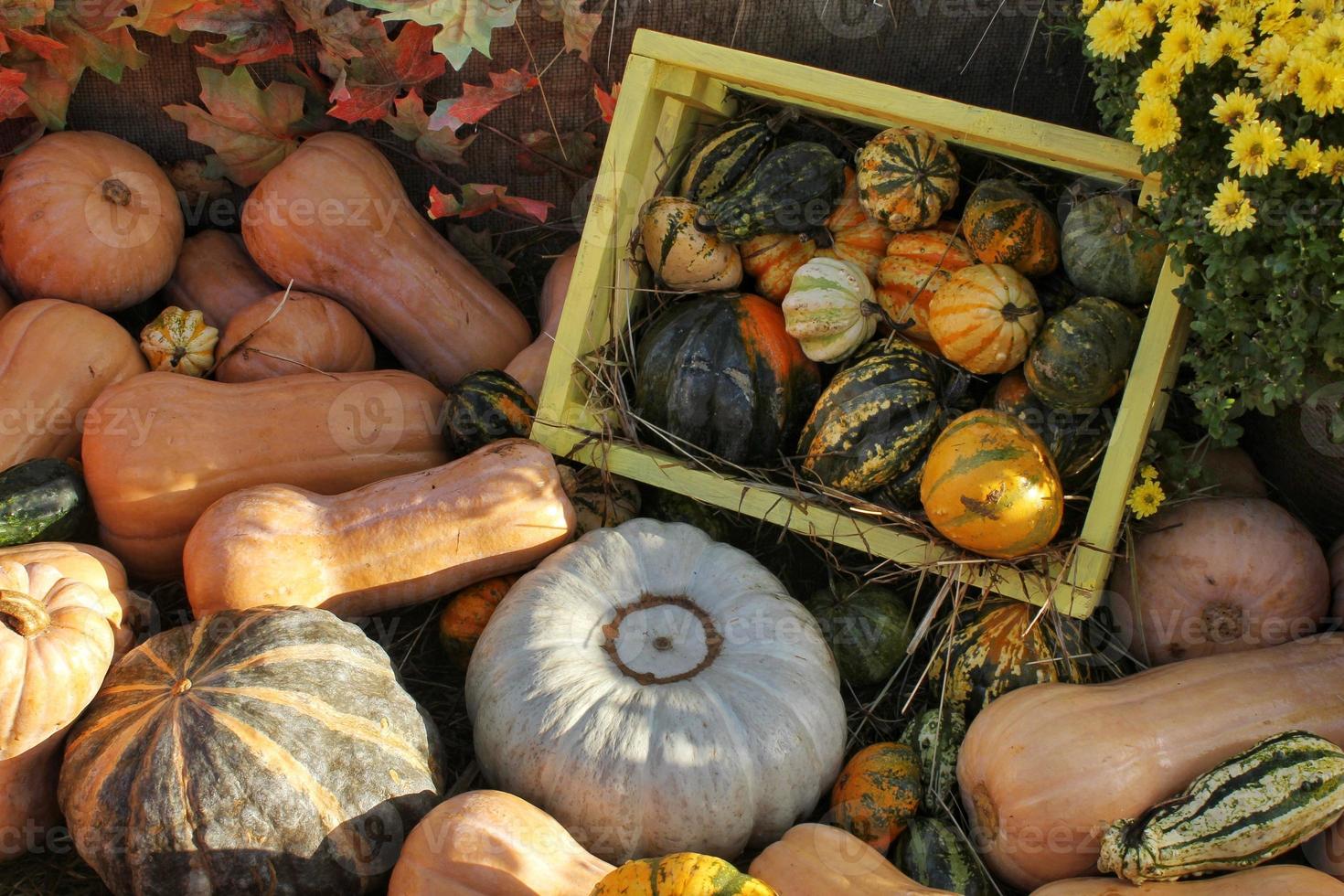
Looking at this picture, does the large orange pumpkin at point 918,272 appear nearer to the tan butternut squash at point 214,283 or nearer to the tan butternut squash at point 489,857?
the tan butternut squash at point 489,857

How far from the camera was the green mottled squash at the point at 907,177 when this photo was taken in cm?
287

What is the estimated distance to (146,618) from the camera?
2.82 metres

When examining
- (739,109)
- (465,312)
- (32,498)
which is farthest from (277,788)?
(739,109)

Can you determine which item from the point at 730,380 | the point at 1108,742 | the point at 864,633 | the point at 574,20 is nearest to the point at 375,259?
the point at 574,20

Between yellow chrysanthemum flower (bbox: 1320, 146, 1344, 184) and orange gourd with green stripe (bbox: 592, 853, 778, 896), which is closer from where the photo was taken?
→ orange gourd with green stripe (bbox: 592, 853, 778, 896)

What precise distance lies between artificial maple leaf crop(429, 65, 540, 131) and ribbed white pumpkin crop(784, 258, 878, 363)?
1.17 meters

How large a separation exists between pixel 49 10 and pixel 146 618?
1.83 m

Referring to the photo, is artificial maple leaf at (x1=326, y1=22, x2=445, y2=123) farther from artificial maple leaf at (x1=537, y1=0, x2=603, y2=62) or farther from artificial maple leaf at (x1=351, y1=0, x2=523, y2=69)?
artificial maple leaf at (x1=537, y1=0, x2=603, y2=62)

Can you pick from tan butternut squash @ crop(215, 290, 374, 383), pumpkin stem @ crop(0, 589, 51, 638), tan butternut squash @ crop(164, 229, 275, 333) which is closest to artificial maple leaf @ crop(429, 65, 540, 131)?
tan butternut squash @ crop(215, 290, 374, 383)

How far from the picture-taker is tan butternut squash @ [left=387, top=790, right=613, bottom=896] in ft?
7.02

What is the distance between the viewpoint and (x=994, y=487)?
8.14 ft

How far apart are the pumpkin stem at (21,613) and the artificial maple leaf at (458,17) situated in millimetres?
1744

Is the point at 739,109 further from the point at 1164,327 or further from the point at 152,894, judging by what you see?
the point at 152,894

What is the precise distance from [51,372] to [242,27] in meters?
1.15
